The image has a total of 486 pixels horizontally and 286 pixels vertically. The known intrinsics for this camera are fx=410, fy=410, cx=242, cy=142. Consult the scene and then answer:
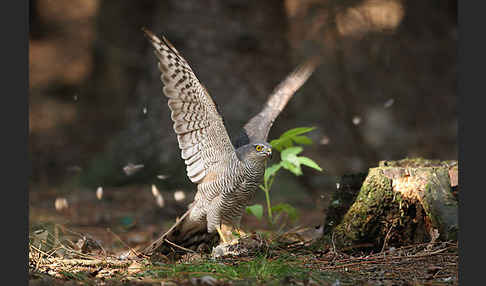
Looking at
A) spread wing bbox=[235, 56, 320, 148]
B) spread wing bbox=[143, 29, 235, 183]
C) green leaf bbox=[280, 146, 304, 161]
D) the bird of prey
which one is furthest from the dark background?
spread wing bbox=[143, 29, 235, 183]

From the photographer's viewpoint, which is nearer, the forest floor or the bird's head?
the forest floor

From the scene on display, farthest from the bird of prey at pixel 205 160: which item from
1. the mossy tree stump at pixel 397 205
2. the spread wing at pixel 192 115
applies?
the mossy tree stump at pixel 397 205

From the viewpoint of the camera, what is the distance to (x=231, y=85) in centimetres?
652

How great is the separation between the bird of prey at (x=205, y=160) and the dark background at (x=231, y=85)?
133cm

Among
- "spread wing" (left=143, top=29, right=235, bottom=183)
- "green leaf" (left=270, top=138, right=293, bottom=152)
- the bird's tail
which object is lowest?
the bird's tail

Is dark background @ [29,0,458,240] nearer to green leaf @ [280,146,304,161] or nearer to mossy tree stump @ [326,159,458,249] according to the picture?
green leaf @ [280,146,304,161]

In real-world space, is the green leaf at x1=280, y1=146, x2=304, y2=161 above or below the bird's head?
below

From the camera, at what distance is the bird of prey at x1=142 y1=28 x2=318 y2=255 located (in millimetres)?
3283

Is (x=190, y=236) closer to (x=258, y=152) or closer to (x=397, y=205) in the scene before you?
(x=258, y=152)

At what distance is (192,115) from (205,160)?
0.45 metres

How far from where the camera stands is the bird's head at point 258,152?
3.38 m

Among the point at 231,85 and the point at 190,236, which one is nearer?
the point at 190,236

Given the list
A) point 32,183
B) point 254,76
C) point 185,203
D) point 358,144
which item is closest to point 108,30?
point 32,183

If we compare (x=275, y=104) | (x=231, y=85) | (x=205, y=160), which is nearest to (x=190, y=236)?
(x=205, y=160)
